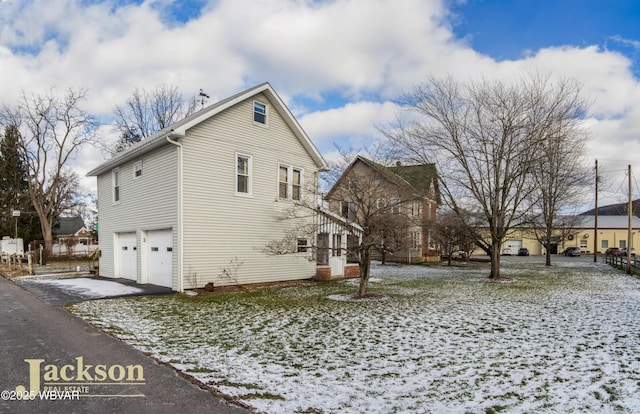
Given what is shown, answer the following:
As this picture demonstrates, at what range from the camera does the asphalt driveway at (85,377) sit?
14.9 ft

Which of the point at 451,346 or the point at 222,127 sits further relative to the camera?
the point at 222,127

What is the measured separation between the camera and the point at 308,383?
5.23 meters

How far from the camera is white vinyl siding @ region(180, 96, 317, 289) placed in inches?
547

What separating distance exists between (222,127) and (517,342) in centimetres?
1167

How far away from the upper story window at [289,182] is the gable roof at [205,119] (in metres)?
1.30

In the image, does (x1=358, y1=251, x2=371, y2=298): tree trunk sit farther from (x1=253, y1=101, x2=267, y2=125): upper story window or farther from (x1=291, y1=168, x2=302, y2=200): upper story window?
(x1=253, y1=101, x2=267, y2=125): upper story window

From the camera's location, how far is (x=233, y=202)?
49.5ft

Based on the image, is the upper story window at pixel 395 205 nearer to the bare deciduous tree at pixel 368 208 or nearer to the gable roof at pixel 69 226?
the bare deciduous tree at pixel 368 208

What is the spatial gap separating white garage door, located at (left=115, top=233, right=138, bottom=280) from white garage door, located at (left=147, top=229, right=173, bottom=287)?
1.51 metres

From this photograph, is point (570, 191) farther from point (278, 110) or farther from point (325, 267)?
point (278, 110)

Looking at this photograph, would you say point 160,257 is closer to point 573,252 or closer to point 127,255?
point 127,255

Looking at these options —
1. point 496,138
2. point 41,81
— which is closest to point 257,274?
point 496,138

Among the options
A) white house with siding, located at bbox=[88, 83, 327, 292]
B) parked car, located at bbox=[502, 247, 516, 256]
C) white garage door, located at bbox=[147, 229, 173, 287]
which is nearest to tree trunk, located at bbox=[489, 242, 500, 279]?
white house with siding, located at bbox=[88, 83, 327, 292]

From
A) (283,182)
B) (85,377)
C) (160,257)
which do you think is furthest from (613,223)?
(85,377)
